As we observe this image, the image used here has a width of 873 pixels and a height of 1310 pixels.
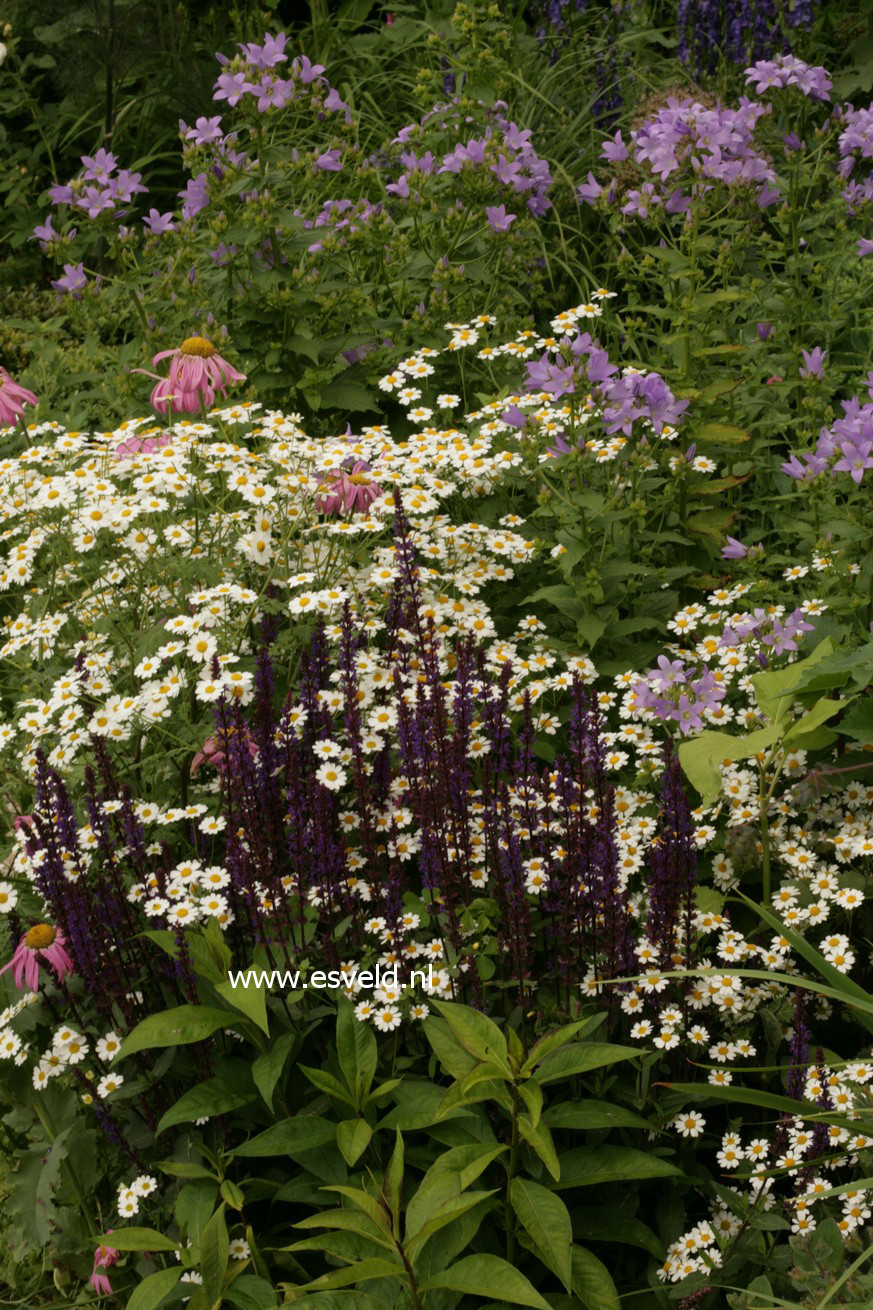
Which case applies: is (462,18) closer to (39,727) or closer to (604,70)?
(604,70)

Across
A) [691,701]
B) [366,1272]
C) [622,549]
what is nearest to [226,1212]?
[366,1272]

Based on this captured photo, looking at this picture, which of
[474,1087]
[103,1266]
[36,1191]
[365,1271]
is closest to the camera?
[365,1271]

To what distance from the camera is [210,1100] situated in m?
2.18

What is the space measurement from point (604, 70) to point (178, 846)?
473 centimetres

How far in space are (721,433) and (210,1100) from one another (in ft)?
6.77

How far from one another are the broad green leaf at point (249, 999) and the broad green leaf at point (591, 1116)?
0.46 metres

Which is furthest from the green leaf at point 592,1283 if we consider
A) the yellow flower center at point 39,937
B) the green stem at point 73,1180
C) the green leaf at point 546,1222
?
the yellow flower center at point 39,937

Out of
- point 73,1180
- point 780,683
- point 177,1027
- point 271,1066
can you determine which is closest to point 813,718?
point 780,683

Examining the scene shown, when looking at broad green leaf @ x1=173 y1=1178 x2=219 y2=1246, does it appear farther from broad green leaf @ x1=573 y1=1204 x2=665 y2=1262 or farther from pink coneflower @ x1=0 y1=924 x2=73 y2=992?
broad green leaf @ x1=573 y1=1204 x2=665 y2=1262

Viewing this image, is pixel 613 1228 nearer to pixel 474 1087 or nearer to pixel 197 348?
pixel 474 1087

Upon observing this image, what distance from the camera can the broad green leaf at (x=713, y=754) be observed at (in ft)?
7.91

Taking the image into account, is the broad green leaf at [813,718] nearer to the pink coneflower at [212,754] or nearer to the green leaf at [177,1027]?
the pink coneflower at [212,754]

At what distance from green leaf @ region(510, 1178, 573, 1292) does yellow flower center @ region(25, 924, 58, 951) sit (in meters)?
0.94

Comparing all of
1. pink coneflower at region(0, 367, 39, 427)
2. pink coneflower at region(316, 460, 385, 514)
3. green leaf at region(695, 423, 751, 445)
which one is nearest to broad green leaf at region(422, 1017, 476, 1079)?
pink coneflower at region(316, 460, 385, 514)
